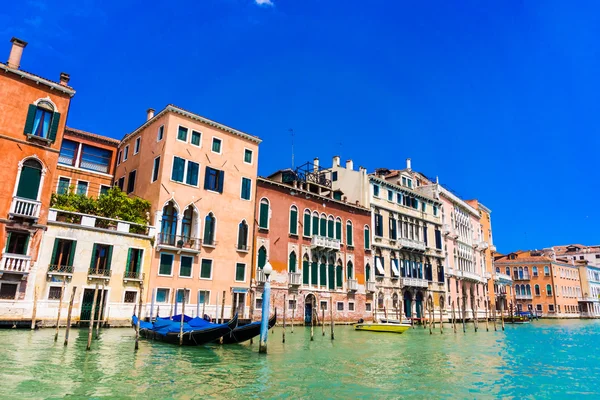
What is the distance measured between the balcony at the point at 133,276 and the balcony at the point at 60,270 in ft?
7.12

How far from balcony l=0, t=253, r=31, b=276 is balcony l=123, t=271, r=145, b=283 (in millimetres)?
3748

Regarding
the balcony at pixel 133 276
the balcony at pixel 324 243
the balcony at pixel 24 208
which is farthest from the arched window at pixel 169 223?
the balcony at pixel 324 243

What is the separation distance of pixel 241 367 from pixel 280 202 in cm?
1574

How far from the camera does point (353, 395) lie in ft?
26.4

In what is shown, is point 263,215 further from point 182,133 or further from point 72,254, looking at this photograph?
point 72,254

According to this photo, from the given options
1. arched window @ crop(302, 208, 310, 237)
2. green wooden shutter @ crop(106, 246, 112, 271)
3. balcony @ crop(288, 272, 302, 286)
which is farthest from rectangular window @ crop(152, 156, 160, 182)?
arched window @ crop(302, 208, 310, 237)

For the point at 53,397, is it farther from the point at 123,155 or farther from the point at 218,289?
the point at 123,155

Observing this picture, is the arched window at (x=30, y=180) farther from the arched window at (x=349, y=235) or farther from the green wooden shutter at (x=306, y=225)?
the arched window at (x=349, y=235)

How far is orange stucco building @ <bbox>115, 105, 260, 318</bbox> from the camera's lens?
20.9 metres

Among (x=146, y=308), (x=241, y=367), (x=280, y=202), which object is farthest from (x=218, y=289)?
(x=241, y=367)

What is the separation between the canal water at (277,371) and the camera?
26.5 feet

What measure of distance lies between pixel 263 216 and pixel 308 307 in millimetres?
6054

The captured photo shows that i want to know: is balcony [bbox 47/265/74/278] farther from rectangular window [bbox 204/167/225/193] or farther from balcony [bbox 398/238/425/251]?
balcony [bbox 398/238/425/251]

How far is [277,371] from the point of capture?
1026 cm
